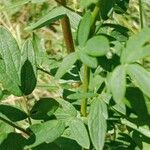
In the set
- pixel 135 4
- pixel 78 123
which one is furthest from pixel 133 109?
pixel 135 4

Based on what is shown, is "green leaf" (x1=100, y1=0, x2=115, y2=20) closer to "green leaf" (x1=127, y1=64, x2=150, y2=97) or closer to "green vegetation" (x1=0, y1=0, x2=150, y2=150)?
"green vegetation" (x1=0, y1=0, x2=150, y2=150)

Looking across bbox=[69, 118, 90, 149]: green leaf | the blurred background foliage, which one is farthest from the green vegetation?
the blurred background foliage

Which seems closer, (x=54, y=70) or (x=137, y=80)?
(x=137, y=80)

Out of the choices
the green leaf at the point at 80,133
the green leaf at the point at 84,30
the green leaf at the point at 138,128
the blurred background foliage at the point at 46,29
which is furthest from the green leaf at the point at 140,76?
the blurred background foliage at the point at 46,29

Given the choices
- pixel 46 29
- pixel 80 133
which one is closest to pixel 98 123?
pixel 80 133

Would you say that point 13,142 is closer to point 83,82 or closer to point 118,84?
point 83,82

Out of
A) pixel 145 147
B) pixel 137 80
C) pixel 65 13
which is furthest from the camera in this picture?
pixel 145 147

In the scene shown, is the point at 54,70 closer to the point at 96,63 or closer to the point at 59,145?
the point at 59,145
